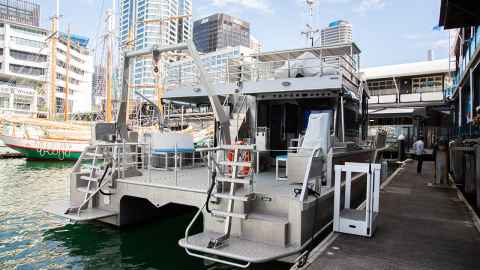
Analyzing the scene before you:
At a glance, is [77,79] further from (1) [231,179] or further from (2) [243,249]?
(2) [243,249]

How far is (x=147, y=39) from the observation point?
168 ft

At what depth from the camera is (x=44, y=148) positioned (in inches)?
1143

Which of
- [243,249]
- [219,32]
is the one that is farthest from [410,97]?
[219,32]

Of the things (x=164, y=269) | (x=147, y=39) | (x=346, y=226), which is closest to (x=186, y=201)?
(x=164, y=269)

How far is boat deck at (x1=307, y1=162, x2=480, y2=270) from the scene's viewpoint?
15.5 feet

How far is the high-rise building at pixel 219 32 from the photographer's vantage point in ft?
328

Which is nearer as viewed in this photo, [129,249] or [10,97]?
[129,249]

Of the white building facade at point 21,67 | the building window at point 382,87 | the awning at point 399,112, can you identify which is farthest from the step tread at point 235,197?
the white building facade at point 21,67

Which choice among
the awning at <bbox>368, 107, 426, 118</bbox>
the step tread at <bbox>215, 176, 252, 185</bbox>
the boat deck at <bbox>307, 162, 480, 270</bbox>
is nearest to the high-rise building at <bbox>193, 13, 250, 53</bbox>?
the awning at <bbox>368, 107, 426, 118</bbox>

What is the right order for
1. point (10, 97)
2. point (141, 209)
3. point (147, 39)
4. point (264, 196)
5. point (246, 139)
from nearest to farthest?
point (264, 196), point (141, 209), point (246, 139), point (147, 39), point (10, 97)

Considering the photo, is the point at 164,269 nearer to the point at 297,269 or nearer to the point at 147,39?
the point at 297,269

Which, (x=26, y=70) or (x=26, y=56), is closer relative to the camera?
(x=26, y=70)

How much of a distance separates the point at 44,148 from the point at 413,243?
103 ft

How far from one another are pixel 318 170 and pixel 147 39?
5027 cm
